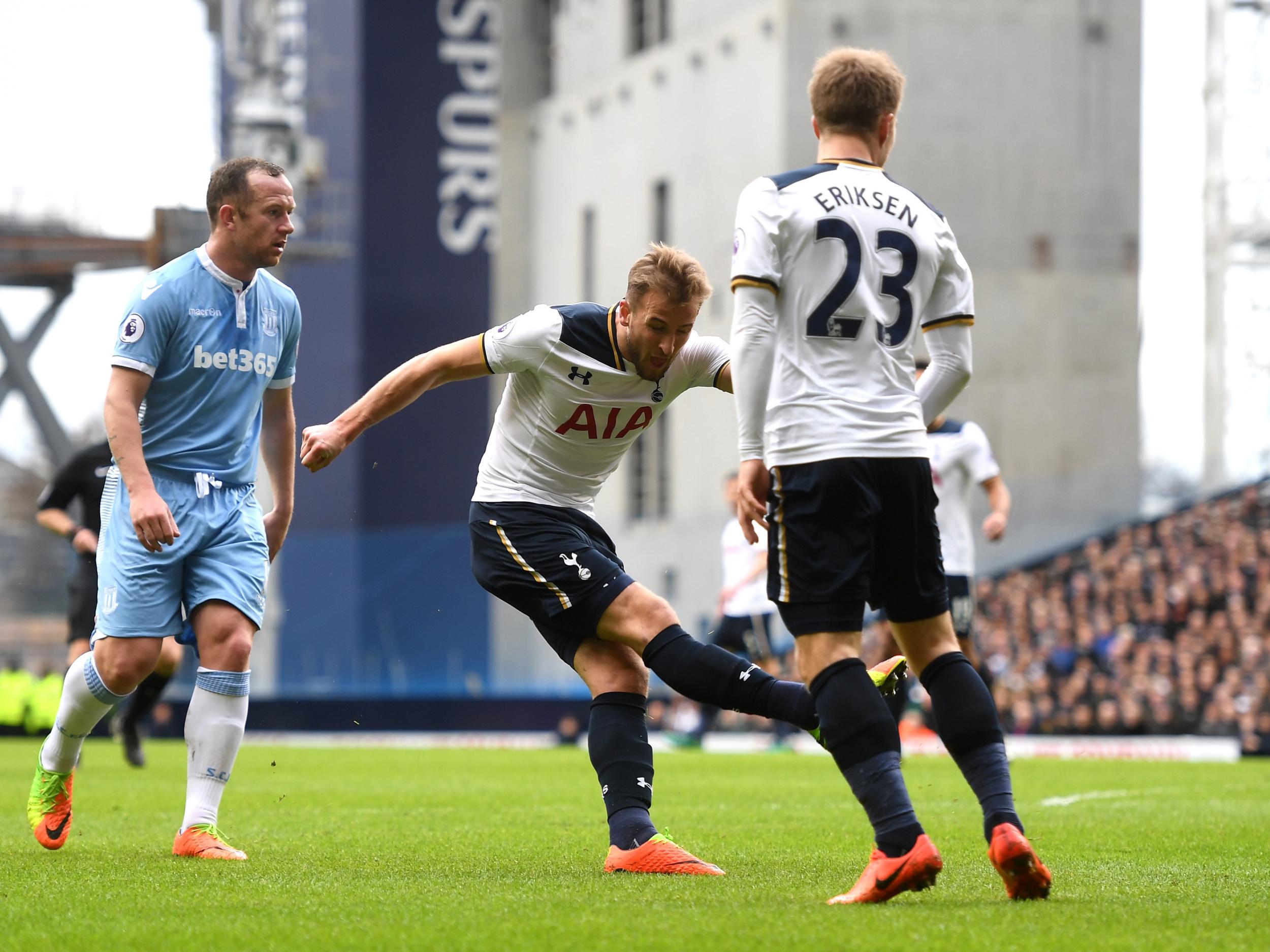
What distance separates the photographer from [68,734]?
6180 millimetres

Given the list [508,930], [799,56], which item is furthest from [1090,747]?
[799,56]

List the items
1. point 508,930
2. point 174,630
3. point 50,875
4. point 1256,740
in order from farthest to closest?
point 1256,740 → point 174,630 → point 50,875 → point 508,930

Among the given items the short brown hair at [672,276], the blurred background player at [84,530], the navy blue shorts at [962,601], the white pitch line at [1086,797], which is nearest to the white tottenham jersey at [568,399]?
the short brown hair at [672,276]

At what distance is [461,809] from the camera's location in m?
8.74

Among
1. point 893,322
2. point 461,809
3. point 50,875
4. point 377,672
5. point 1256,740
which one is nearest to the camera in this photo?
point 893,322

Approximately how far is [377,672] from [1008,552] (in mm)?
10016

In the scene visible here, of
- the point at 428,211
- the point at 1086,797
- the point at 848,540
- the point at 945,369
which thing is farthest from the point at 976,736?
the point at 428,211

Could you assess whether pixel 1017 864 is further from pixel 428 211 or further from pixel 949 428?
pixel 428 211

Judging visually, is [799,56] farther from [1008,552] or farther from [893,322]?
[893,322]

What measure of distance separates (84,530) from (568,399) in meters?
5.81

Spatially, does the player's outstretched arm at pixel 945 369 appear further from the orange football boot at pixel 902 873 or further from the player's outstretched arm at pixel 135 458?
the player's outstretched arm at pixel 135 458

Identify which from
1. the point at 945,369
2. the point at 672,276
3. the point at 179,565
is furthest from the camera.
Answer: the point at 179,565

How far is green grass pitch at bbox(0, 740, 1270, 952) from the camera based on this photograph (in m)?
4.02

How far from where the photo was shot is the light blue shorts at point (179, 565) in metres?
5.84
